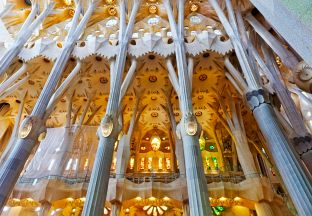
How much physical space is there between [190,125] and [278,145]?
9.52 feet

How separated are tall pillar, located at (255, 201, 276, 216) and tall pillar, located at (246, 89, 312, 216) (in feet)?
11.3

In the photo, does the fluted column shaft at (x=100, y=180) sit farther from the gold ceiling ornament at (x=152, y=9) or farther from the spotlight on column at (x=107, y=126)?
the gold ceiling ornament at (x=152, y=9)

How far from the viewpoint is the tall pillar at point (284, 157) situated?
6.48 metres

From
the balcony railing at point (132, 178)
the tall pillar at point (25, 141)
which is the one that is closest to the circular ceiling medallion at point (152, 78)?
the tall pillar at point (25, 141)

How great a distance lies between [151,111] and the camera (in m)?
16.7

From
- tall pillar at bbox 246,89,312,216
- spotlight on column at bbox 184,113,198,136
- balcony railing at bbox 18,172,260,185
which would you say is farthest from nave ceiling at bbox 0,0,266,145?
spotlight on column at bbox 184,113,198,136

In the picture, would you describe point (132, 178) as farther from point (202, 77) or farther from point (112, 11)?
point (112, 11)

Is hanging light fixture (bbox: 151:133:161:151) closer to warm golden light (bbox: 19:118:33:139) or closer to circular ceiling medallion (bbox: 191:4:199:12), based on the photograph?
circular ceiling medallion (bbox: 191:4:199:12)

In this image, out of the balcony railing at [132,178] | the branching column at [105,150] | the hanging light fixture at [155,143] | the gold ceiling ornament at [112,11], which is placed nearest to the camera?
the branching column at [105,150]

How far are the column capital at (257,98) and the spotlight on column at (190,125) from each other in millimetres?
2410

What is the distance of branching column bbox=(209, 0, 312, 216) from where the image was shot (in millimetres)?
6535

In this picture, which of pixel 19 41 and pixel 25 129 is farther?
pixel 19 41

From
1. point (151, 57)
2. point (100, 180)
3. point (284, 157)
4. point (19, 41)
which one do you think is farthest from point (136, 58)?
point (284, 157)

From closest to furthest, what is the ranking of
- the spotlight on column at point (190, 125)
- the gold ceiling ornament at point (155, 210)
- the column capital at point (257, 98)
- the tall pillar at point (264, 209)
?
the spotlight on column at point (190, 125), the column capital at point (257, 98), the tall pillar at point (264, 209), the gold ceiling ornament at point (155, 210)
